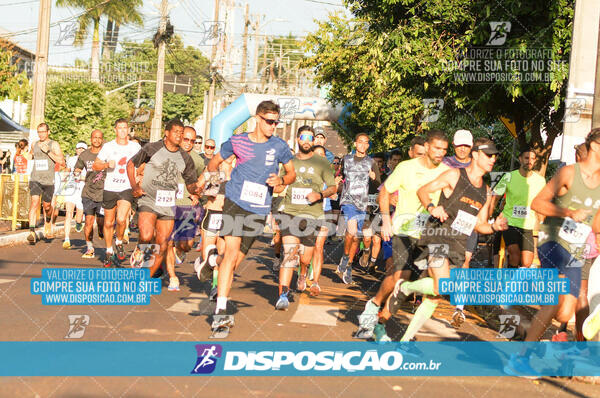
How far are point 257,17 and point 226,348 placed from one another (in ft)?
189

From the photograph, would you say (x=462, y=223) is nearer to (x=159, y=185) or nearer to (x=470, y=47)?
(x=159, y=185)

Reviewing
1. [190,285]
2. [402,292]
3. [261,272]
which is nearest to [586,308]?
[402,292]

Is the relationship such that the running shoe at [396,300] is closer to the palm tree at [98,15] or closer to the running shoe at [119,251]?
the running shoe at [119,251]

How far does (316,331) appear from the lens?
789 centimetres

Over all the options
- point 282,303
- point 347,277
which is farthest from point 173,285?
point 347,277

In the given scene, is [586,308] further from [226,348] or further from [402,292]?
[226,348]

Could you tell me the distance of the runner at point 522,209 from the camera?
31.8 ft

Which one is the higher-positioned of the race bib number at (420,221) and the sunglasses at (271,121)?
the sunglasses at (271,121)

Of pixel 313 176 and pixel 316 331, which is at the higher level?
pixel 313 176

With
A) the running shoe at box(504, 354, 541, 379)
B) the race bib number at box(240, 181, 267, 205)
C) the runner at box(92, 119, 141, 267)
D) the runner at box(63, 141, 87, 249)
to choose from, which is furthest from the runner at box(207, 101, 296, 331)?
the runner at box(63, 141, 87, 249)

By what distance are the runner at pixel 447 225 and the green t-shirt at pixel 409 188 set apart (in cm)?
45

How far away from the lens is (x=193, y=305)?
9062 millimetres

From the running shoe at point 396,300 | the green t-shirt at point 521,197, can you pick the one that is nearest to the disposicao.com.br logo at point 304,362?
the running shoe at point 396,300

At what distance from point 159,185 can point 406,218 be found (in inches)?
129
